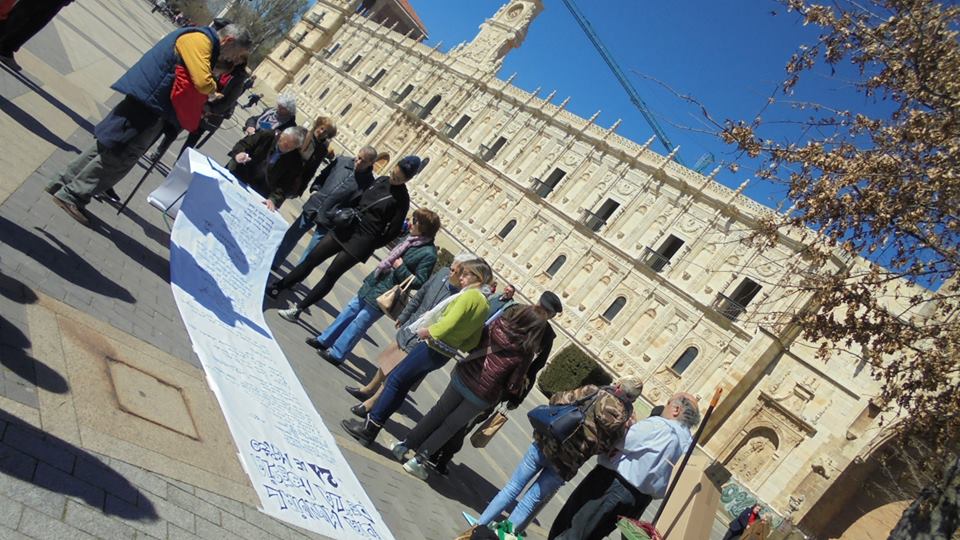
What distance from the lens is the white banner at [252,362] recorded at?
375 centimetres

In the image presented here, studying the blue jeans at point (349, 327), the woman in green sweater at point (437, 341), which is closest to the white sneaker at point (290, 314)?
the blue jeans at point (349, 327)

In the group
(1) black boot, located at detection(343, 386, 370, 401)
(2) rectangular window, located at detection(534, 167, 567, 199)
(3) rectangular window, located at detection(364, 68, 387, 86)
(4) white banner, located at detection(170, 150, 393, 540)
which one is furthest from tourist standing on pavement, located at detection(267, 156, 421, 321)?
(3) rectangular window, located at detection(364, 68, 387, 86)

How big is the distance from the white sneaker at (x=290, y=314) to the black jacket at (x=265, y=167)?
1.23 metres

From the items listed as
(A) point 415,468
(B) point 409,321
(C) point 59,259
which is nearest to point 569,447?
(A) point 415,468

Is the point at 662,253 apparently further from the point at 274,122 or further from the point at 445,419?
the point at 445,419

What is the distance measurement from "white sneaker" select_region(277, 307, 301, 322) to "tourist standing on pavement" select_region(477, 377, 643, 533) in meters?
3.30

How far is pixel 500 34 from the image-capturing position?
45.0 meters

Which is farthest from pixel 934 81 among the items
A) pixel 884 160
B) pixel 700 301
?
pixel 700 301

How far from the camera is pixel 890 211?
6.73 metres

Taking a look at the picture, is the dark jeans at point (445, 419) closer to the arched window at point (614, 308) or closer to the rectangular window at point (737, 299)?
the rectangular window at point (737, 299)

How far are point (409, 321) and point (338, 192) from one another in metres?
2.04

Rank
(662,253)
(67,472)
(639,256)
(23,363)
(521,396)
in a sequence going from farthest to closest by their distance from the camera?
(639,256) → (662,253) → (521,396) → (23,363) → (67,472)

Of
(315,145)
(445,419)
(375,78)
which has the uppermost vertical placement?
(375,78)

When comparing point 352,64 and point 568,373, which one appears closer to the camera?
point 568,373
